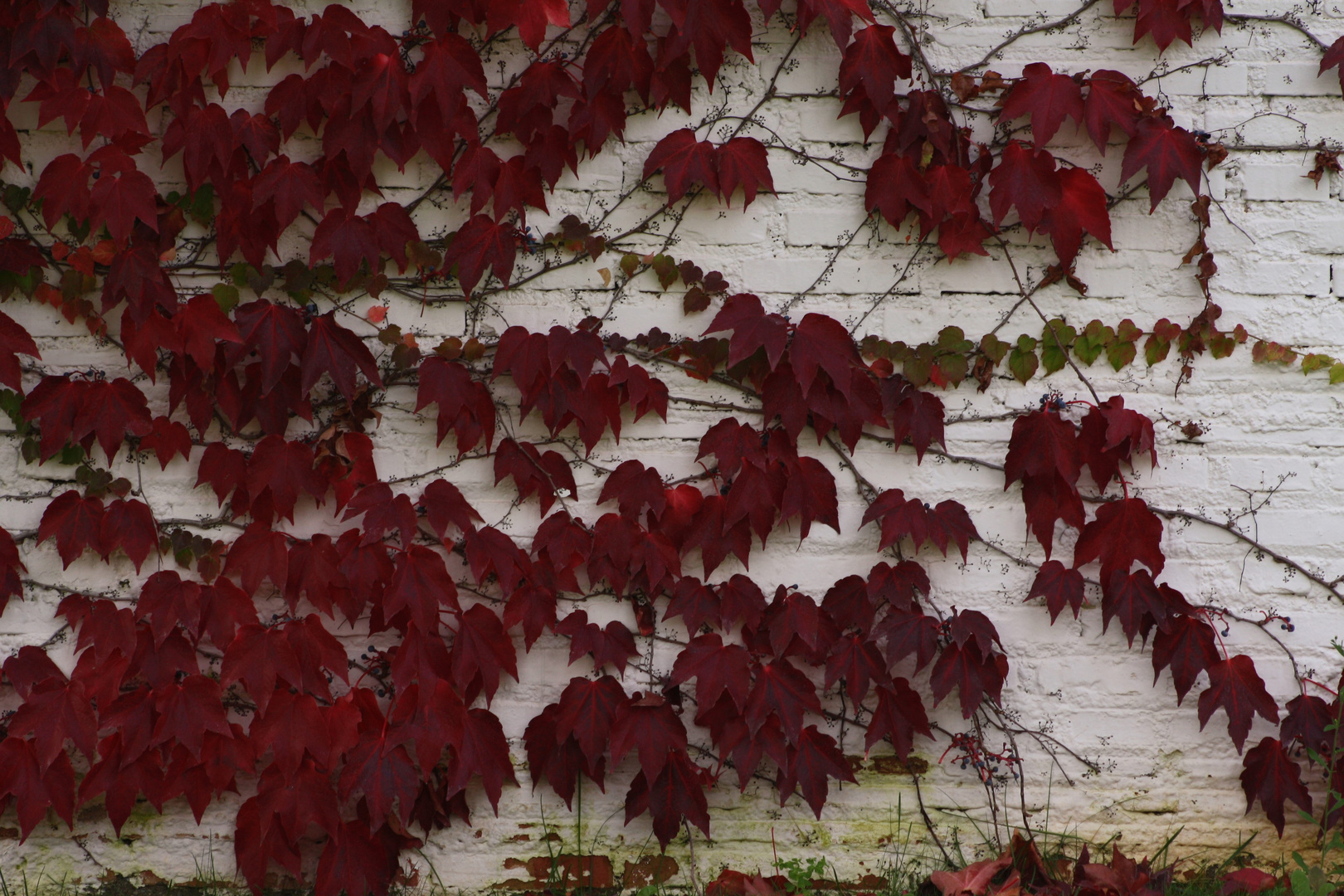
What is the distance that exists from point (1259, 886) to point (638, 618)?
145 centimetres

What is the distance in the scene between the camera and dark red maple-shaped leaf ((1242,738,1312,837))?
2.04m

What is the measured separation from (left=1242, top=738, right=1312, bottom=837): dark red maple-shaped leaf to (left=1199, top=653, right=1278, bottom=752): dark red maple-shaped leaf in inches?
2.7

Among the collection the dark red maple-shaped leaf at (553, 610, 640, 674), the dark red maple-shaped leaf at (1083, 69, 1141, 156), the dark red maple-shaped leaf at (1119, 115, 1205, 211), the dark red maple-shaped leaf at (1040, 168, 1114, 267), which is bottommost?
the dark red maple-shaped leaf at (553, 610, 640, 674)

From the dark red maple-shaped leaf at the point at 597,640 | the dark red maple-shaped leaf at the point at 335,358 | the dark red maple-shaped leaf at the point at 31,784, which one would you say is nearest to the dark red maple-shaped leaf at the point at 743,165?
the dark red maple-shaped leaf at the point at 335,358

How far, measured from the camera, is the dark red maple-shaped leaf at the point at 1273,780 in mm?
2039

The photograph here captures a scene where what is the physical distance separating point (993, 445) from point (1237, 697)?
2.46 ft

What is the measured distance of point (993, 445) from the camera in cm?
211

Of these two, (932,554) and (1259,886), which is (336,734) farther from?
(1259,886)

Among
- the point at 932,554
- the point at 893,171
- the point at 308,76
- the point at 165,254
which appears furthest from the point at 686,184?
the point at 165,254

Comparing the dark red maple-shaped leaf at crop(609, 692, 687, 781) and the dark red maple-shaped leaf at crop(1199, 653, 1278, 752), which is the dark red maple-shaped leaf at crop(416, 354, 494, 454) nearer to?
the dark red maple-shaped leaf at crop(609, 692, 687, 781)

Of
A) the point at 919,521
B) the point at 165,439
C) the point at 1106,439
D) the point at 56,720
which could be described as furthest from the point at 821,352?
the point at 56,720

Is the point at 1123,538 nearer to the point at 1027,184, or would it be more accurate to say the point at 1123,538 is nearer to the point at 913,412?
the point at 913,412

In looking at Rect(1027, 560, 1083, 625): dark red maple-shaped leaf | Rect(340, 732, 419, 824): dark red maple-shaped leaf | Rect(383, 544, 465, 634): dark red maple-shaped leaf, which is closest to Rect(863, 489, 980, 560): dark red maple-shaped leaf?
Rect(1027, 560, 1083, 625): dark red maple-shaped leaf

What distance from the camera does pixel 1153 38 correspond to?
203 centimetres
